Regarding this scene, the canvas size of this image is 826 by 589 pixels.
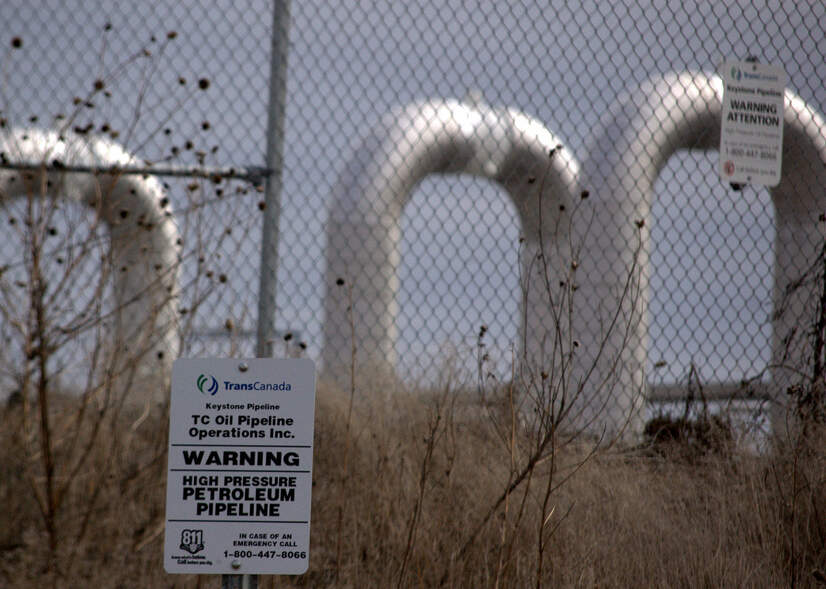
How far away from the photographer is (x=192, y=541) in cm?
183

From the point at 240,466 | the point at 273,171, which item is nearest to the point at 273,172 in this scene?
the point at 273,171

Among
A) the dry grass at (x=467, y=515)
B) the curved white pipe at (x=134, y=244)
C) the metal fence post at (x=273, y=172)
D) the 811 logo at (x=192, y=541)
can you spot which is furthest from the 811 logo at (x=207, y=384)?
the curved white pipe at (x=134, y=244)

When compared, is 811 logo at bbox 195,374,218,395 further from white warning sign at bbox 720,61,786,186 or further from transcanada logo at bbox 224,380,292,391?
white warning sign at bbox 720,61,786,186

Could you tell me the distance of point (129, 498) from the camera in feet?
11.5

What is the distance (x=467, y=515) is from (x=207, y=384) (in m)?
1.42

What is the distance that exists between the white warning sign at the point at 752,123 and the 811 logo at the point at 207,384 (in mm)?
2676

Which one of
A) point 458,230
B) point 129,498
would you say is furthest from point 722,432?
point 129,498

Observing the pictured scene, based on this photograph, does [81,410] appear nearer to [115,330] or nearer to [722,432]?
[115,330]

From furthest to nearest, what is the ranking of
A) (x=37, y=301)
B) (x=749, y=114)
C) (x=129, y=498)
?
(x=749, y=114) → (x=129, y=498) → (x=37, y=301)

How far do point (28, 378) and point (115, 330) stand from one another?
0.49 m

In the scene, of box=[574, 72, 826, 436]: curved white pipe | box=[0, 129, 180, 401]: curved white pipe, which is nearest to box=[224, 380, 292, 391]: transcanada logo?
box=[0, 129, 180, 401]: curved white pipe

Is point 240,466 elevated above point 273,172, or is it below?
below

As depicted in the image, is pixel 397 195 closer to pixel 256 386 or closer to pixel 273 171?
pixel 273 171

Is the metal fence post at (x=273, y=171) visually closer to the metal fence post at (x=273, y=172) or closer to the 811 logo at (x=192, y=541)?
the metal fence post at (x=273, y=172)
